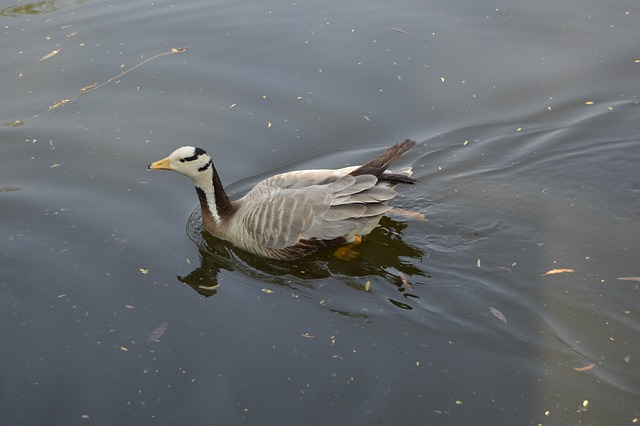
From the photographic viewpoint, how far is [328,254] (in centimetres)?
689

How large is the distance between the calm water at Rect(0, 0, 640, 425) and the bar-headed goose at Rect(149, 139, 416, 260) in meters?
0.19

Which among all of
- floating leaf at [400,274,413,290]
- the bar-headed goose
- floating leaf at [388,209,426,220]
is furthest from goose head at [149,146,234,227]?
floating leaf at [400,274,413,290]

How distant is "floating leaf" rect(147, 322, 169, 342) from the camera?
5921 mm

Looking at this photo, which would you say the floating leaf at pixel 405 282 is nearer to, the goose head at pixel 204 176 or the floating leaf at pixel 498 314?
the floating leaf at pixel 498 314

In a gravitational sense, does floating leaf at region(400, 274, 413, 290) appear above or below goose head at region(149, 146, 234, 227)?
below

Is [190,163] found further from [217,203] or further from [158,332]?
[158,332]

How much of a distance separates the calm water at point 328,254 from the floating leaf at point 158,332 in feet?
0.05

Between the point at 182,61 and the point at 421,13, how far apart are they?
127 inches

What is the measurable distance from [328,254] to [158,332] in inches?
67.6

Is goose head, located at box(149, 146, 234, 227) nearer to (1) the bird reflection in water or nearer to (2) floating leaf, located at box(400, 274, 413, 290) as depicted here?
(1) the bird reflection in water

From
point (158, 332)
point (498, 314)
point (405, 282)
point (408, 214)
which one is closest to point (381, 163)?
point (408, 214)

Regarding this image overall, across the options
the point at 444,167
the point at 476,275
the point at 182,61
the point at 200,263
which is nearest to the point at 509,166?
the point at 444,167

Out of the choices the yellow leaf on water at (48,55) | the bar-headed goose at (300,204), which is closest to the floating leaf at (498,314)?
the bar-headed goose at (300,204)

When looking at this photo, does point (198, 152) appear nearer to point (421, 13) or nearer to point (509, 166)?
point (509, 166)
